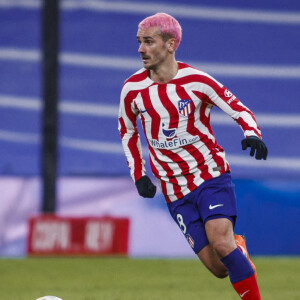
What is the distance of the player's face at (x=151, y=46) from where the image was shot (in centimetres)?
418

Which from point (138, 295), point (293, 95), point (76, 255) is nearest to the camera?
point (138, 295)

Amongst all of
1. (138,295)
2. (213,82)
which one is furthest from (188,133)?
(138,295)

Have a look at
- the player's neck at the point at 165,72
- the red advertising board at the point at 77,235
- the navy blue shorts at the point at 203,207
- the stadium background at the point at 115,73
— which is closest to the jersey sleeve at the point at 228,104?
the player's neck at the point at 165,72

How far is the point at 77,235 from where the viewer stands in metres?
8.07

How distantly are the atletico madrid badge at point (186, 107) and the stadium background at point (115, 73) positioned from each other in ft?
15.1

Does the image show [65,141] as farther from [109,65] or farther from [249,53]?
[249,53]

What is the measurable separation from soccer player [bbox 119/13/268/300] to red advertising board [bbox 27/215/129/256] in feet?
12.4

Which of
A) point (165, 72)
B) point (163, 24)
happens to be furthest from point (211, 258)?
point (163, 24)

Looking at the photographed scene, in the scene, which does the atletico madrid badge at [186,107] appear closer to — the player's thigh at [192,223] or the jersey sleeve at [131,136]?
the jersey sleeve at [131,136]

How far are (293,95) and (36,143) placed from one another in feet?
9.35

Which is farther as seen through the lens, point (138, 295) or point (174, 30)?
point (138, 295)

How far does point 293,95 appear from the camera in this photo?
8961 mm

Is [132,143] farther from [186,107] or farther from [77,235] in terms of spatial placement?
[77,235]

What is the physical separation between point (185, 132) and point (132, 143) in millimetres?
378
